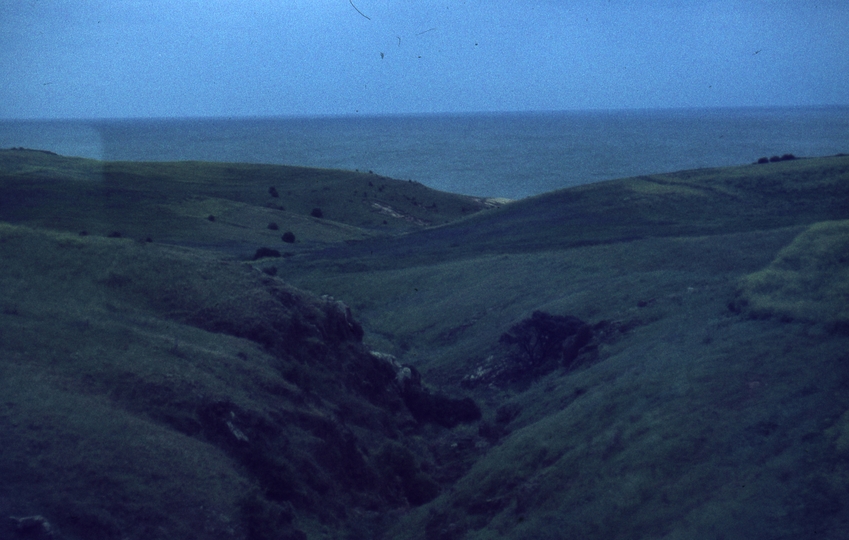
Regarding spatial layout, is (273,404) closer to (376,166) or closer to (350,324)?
(350,324)

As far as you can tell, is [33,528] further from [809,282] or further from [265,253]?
[265,253]

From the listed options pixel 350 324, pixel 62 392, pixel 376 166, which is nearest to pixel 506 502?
pixel 62 392

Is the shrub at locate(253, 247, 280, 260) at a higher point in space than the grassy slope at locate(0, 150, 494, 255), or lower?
lower

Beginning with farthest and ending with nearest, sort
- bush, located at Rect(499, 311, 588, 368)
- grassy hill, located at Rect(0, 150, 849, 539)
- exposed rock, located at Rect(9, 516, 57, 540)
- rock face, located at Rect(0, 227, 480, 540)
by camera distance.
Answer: bush, located at Rect(499, 311, 588, 368) < rock face, located at Rect(0, 227, 480, 540) < grassy hill, located at Rect(0, 150, 849, 539) < exposed rock, located at Rect(9, 516, 57, 540)

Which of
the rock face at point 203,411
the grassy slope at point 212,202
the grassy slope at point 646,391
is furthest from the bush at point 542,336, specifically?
the grassy slope at point 212,202

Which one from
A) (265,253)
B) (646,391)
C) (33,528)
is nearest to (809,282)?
(646,391)

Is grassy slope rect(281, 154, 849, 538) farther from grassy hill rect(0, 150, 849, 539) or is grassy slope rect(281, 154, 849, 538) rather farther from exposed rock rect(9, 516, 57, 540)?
exposed rock rect(9, 516, 57, 540)

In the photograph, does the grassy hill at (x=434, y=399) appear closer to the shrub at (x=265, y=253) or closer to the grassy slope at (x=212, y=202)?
the shrub at (x=265, y=253)

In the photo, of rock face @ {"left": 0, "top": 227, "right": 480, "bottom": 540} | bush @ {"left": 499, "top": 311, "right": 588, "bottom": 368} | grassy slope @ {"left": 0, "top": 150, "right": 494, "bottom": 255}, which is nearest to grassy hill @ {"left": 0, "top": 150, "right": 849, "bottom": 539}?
rock face @ {"left": 0, "top": 227, "right": 480, "bottom": 540}
